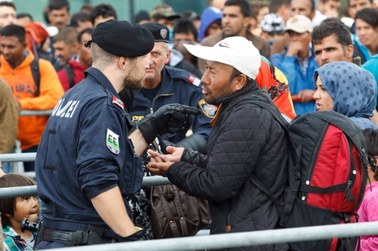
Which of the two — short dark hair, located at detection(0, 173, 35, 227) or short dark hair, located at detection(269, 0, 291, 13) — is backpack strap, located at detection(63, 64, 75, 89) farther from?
short dark hair, located at detection(0, 173, 35, 227)

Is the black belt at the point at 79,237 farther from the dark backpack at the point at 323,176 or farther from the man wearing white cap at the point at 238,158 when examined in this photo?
the dark backpack at the point at 323,176

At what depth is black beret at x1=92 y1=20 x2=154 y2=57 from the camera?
212 inches

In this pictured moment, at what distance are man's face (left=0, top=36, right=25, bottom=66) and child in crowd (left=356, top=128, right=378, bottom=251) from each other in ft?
19.5

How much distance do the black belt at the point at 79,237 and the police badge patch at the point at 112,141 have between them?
439mm

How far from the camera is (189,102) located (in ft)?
24.7

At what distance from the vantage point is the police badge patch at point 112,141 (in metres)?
5.19

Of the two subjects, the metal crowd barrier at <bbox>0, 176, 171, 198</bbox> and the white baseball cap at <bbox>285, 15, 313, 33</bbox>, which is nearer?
the metal crowd barrier at <bbox>0, 176, 171, 198</bbox>

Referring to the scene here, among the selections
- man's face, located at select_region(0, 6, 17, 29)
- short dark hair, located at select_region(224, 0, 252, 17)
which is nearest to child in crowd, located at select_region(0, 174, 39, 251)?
short dark hair, located at select_region(224, 0, 252, 17)

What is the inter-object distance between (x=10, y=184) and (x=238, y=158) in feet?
6.18

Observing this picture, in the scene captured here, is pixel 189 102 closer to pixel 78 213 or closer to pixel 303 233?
pixel 78 213

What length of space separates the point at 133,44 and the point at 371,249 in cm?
177

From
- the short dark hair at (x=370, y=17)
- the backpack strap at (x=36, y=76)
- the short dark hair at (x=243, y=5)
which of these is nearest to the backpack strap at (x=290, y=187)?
the short dark hair at (x=370, y=17)

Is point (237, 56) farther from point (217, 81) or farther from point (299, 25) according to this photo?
point (299, 25)

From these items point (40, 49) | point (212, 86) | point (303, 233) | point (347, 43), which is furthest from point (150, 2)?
point (303, 233)
